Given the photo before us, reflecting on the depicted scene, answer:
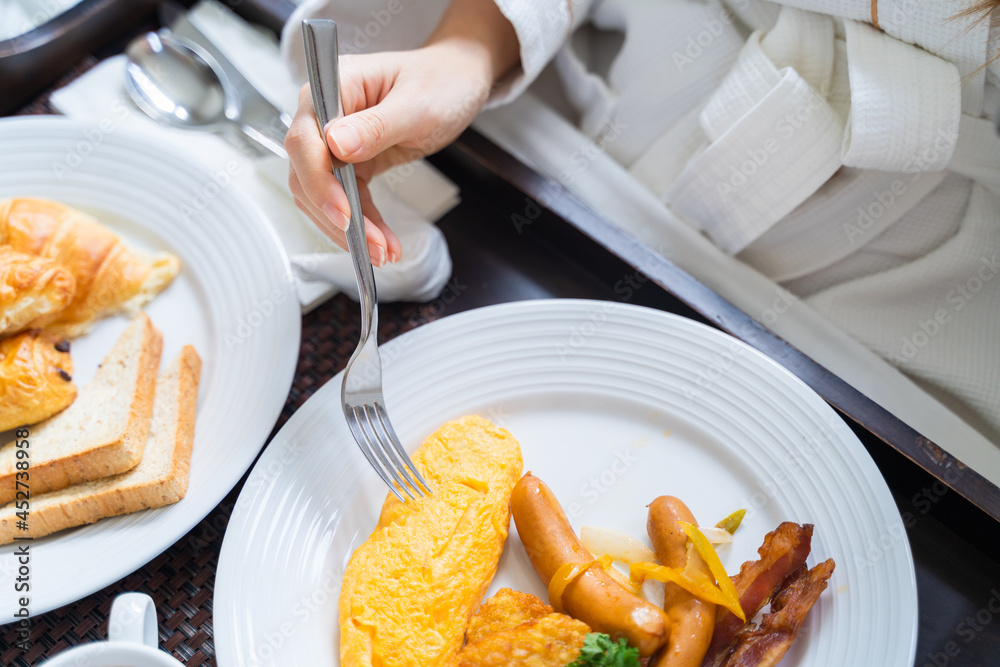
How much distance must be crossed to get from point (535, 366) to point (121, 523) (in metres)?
0.87

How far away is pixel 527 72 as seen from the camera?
1.69m

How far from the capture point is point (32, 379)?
1.42 metres

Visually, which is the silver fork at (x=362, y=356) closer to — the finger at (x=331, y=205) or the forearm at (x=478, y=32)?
the finger at (x=331, y=205)

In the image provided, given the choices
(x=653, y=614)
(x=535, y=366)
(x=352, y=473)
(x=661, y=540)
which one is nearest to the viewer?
(x=653, y=614)

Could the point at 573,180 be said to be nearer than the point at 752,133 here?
No

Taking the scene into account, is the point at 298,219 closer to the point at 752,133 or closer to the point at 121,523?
the point at 121,523

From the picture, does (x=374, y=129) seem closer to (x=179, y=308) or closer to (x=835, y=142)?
(x=179, y=308)

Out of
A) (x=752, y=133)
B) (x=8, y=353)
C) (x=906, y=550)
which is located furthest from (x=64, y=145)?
(x=906, y=550)

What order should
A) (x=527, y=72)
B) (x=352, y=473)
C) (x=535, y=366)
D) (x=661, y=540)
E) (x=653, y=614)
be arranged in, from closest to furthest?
1. (x=653, y=614)
2. (x=661, y=540)
3. (x=352, y=473)
4. (x=535, y=366)
5. (x=527, y=72)

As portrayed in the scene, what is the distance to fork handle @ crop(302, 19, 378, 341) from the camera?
1.21 meters

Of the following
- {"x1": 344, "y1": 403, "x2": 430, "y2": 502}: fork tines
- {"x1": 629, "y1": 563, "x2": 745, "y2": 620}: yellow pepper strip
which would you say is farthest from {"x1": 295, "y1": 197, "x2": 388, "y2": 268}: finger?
{"x1": 629, "y1": 563, "x2": 745, "y2": 620}: yellow pepper strip

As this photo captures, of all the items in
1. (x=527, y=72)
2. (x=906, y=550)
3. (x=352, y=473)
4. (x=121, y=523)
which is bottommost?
(x=121, y=523)

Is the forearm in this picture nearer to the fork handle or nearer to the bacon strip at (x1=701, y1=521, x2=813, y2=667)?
the fork handle

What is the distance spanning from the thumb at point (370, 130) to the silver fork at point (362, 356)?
0.04 metres
